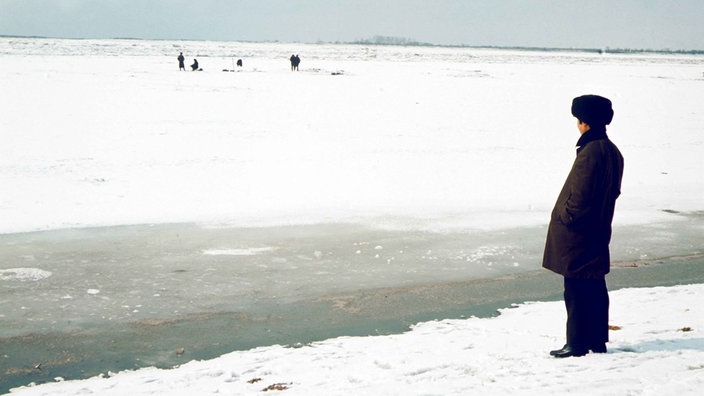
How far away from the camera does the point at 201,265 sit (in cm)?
797

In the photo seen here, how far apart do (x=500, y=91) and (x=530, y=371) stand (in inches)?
1114

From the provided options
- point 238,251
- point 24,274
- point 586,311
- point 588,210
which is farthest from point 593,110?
point 24,274

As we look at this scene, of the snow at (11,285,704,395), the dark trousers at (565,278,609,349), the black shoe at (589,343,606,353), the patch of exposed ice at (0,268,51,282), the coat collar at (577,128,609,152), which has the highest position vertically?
the coat collar at (577,128,609,152)

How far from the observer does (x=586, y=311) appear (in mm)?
4691

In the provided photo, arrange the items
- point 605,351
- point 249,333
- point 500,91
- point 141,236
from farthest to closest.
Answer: point 500,91
point 141,236
point 249,333
point 605,351

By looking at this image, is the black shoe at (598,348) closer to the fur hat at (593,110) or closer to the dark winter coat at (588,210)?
the dark winter coat at (588,210)

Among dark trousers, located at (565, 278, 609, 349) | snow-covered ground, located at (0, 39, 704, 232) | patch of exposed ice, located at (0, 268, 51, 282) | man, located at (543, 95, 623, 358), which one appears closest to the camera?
man, located at (543, 95, 623, 358)

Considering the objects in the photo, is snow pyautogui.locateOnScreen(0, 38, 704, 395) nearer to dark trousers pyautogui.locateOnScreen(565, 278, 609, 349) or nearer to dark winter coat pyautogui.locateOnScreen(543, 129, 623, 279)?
dark trousers pyautogui.locateOnScreen(565, 278, 609, 349)

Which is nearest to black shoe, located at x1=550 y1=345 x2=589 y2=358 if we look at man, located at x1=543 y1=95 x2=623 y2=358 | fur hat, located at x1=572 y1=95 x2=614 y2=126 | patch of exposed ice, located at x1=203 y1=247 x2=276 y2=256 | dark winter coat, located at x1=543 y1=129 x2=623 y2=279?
man, located at x1=543 y1=95 x2=623 y2=358

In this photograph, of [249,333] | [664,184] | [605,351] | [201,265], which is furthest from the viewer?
[664,184]

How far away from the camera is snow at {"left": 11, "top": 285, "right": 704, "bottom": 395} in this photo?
4.36 m

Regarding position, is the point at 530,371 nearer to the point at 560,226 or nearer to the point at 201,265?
the point at 560,226

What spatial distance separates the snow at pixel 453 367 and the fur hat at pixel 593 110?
149cm

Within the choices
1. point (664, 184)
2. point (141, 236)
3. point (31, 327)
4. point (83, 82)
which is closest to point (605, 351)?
point (31, 327)
